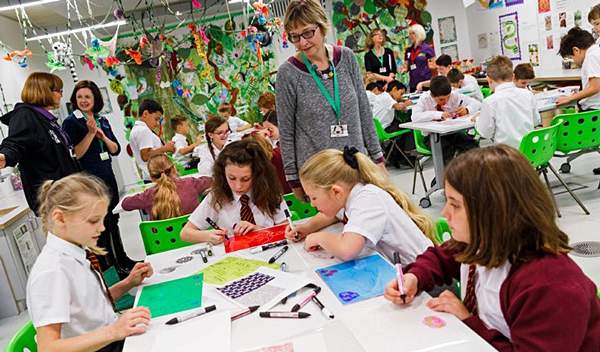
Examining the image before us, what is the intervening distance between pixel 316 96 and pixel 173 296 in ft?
3.71

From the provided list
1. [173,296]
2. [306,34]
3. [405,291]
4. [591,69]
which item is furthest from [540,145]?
[173,296]

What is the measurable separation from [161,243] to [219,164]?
0.54 metres

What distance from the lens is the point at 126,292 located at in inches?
66.0

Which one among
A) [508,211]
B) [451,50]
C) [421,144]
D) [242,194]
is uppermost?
[451,50]

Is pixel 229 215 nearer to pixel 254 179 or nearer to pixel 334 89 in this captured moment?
pixel 254 179

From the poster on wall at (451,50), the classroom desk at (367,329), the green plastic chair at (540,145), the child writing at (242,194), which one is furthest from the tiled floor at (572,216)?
the poster on wall at (451,50)

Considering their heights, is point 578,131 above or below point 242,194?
below

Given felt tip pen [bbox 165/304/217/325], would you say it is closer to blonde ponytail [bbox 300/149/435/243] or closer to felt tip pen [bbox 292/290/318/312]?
felt tip pen [bbox 292/290/318/312]

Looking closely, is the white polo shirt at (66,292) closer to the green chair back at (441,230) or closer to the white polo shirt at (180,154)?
the green chair back at (441,230)

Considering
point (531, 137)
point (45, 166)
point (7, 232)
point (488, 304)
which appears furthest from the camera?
point (7, 232)

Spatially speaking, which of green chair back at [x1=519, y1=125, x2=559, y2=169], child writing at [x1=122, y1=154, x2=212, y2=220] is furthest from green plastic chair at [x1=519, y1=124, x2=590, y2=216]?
child writing at [x1=122, y1=154, x2=212, y2=220]

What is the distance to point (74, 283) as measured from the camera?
4.60ft

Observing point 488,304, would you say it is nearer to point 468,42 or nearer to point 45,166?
point 45,166

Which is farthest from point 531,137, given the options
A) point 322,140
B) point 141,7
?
point 141,7
